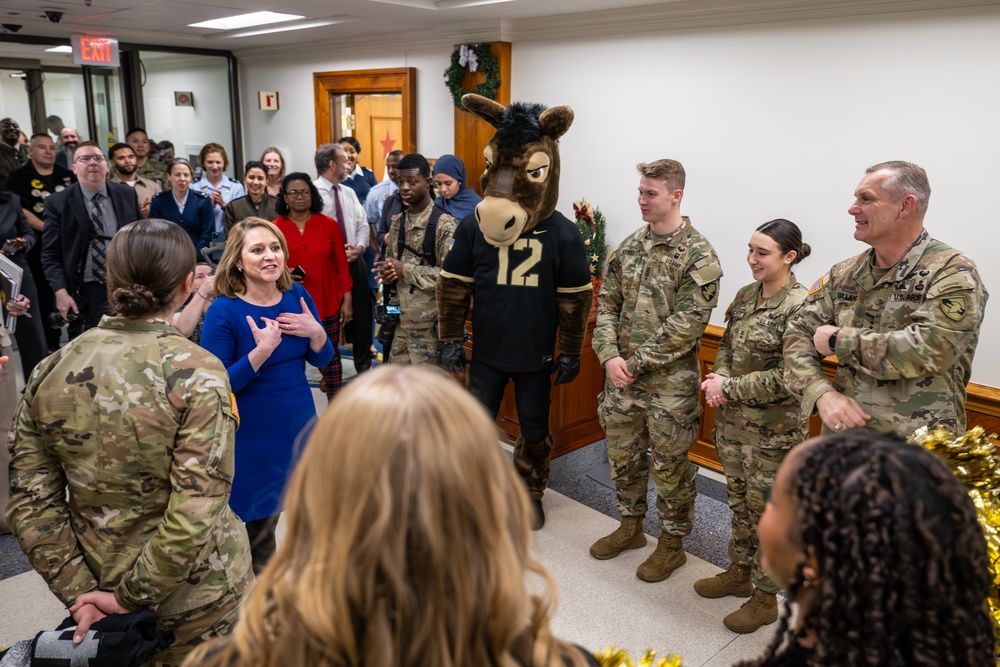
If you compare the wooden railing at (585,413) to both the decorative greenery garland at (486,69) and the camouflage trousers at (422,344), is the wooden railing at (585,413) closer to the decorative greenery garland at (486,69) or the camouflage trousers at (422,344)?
the camouflage trousers at (422,344)

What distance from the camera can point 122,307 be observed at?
1627mm

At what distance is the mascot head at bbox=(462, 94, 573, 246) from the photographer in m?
3.16

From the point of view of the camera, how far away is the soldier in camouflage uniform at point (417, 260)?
410 cm

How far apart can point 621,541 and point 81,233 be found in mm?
3707

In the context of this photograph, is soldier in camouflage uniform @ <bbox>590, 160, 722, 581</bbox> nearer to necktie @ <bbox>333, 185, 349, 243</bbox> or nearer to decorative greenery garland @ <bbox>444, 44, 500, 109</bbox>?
necktie @ <bbox>333, 185, 349, 243</bbox>

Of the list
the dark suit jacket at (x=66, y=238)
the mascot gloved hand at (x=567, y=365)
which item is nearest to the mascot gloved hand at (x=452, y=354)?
the mascot gloved hand at (x=567, y=365)

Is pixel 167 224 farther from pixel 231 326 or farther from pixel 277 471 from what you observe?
pixel 277 471

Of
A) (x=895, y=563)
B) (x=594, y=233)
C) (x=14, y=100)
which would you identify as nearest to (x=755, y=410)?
(x=895, y=563)

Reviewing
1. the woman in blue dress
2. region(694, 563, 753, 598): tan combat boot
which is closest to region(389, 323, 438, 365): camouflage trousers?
the woman in blue dress

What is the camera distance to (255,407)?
2.49 metres

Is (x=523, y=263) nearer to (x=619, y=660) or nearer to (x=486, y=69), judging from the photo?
(x=619, y=660)

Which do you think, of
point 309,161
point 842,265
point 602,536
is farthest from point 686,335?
point 309,161

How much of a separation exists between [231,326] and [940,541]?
221cm

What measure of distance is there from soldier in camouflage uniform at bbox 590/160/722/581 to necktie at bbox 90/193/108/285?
319cm
